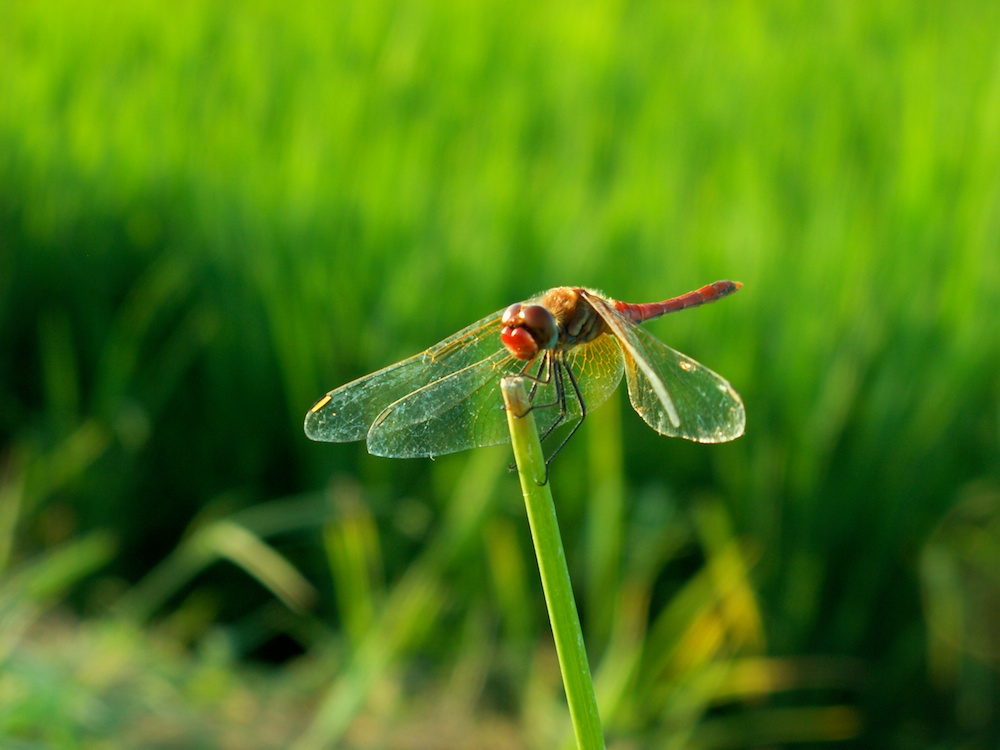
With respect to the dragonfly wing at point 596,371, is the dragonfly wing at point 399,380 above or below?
above

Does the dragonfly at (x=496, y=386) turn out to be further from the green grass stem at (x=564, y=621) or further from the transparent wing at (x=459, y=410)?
the green grass stem at (x=564, y=621)

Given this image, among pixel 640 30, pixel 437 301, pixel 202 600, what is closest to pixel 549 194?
pixel 437 301

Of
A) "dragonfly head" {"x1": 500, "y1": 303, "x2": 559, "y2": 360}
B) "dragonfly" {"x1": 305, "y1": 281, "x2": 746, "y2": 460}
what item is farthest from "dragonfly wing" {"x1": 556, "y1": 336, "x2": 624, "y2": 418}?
"dragonfly head" {"x1": 500, "y1": 303, "x2": 559, "y2": 360}

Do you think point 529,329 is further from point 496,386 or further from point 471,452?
point 471,452

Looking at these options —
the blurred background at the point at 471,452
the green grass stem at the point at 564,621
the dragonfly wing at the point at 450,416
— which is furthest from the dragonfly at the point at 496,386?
the blurred background at the point at 471,452

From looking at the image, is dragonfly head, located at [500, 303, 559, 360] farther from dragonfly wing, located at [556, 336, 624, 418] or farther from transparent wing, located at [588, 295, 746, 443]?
dragonfly wing, located at [556, 336, 624, 418]
